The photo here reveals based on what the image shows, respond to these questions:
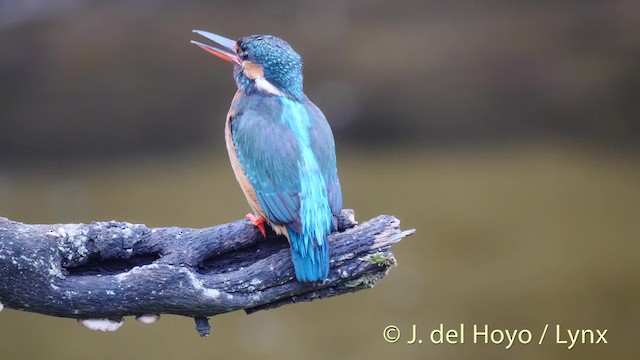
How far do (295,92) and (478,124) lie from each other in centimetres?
374

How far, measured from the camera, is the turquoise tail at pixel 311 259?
2.74 meters

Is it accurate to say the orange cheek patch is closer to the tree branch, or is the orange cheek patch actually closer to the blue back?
the blue back

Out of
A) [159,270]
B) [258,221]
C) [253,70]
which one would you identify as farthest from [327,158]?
[159,270]

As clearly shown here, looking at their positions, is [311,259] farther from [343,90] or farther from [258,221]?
[343,90]

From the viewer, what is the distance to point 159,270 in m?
2.78

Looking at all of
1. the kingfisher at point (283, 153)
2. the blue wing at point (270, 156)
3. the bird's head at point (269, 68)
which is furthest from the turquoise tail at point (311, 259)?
the bird's head at point (269, 68)

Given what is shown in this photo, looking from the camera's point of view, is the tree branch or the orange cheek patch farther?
the orange cheek patch

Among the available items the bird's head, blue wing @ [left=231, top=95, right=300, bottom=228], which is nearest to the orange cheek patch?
the bird's head

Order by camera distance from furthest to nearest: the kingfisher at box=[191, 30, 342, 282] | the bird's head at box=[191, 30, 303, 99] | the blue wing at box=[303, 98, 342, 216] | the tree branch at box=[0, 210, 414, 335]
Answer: the bird's head at box=[191, 30, 303, 99] < the blue wing at box=[303, 98, 342, 216] < the kingfisher at box=[191, 30, 342, 282] < the tree branch at box=[0, 210, 414, 335]

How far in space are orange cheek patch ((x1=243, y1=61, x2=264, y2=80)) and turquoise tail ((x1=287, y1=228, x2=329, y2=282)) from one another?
29.7 inches

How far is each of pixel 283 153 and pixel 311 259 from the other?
0.44 metres

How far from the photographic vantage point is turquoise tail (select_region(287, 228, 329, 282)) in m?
A: 2.74

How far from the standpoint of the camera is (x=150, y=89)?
270 inches

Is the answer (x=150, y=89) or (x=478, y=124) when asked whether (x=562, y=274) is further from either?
(x=150, y=89)
